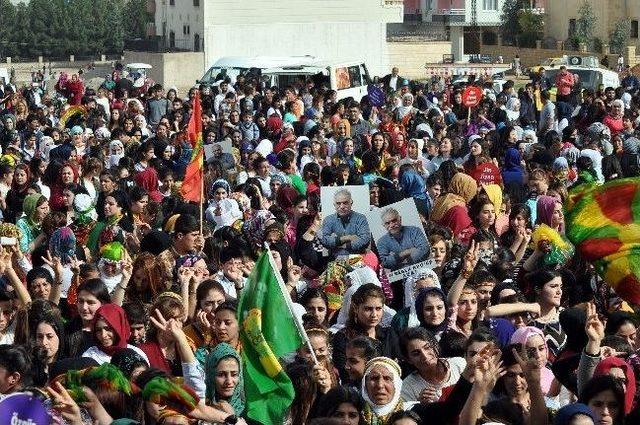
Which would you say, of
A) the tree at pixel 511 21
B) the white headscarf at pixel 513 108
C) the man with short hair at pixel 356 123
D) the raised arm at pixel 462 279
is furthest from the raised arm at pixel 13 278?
the tree at pixel 511 21

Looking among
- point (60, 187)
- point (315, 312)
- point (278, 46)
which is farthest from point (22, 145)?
point (278, 46)

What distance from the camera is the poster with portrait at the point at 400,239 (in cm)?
1220

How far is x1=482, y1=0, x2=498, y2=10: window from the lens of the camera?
82.7 m

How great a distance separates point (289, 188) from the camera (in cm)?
1559

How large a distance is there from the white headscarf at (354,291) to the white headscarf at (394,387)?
1879 mm

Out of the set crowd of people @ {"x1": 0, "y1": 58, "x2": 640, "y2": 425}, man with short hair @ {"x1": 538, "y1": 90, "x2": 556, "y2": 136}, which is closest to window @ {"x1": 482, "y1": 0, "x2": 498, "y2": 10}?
man with short hair @ {"x1": 538, "y1": 90, "x2": 556, "y2": 136}

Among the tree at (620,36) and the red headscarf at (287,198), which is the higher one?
the tree at (620,36)

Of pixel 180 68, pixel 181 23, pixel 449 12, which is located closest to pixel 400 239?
pixel 180 68

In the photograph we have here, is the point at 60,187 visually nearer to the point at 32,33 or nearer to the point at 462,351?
the point at 462,351

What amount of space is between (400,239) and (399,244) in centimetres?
5

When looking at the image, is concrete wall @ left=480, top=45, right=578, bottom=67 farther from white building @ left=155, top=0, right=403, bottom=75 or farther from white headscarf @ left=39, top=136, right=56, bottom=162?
A: white headscarf @ left=39, top=136, right=56, bottom=162

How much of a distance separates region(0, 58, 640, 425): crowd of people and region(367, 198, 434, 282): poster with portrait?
0.08ft

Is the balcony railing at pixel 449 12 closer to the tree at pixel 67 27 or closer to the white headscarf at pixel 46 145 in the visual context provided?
the tree at pixel 67 27

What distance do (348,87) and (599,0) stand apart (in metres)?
44.8
